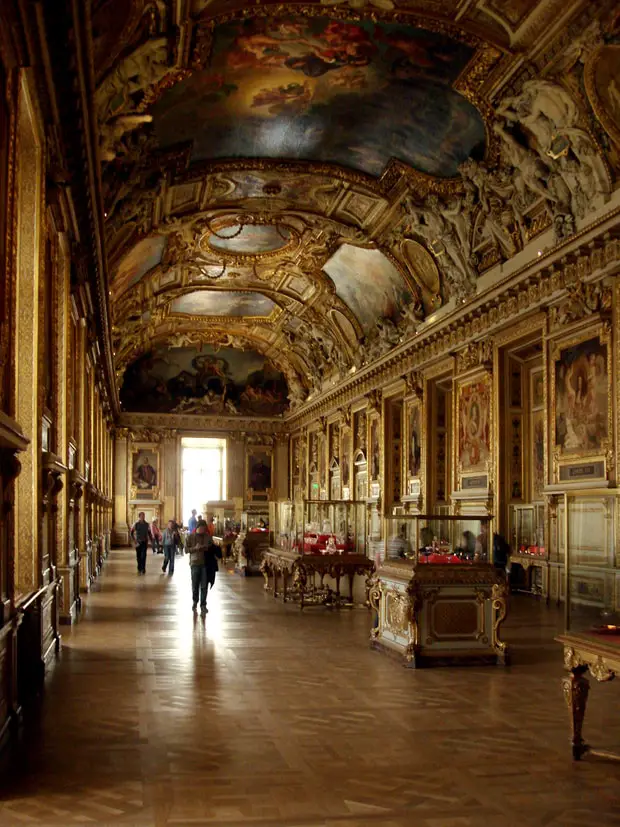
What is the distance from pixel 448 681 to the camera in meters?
8.38

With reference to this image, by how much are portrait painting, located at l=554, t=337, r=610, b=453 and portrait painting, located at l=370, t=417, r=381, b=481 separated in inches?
462

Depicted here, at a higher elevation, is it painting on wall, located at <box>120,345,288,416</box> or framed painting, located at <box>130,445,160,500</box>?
painting on wall, located at <box>120,345,288,416</box>

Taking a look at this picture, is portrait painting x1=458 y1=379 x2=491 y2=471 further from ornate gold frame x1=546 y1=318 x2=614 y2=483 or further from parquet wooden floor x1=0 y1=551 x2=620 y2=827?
parquet wooden floor x1=0 y1=551 x2=620 y2=827

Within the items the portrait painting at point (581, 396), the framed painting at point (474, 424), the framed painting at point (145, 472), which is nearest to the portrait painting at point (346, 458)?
the framed painting at point (474, 424)

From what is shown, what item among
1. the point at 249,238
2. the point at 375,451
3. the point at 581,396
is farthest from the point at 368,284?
the point at 581,396

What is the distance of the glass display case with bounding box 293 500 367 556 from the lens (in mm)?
15445

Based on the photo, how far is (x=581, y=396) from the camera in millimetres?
15109

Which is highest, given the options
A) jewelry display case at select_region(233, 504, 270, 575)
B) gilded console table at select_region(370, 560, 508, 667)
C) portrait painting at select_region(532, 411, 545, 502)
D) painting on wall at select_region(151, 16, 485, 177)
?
painting on wall at select_region(151, 16, 485, 177)

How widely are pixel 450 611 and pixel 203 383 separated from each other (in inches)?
1256

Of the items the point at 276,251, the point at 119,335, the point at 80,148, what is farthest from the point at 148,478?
the point at 80,148

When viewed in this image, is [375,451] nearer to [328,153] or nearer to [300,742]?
[328,153]

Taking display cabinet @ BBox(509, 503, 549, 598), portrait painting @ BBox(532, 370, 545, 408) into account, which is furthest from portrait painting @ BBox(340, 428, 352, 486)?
display cabinet @ BBox(509, 503, 549, 598)

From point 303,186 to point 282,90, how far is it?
464 cm

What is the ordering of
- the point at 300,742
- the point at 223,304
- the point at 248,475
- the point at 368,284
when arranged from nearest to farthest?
1. the point at 300,742
2. the point at 368,284
3. the point at 223,304
4. the point at 248,475
